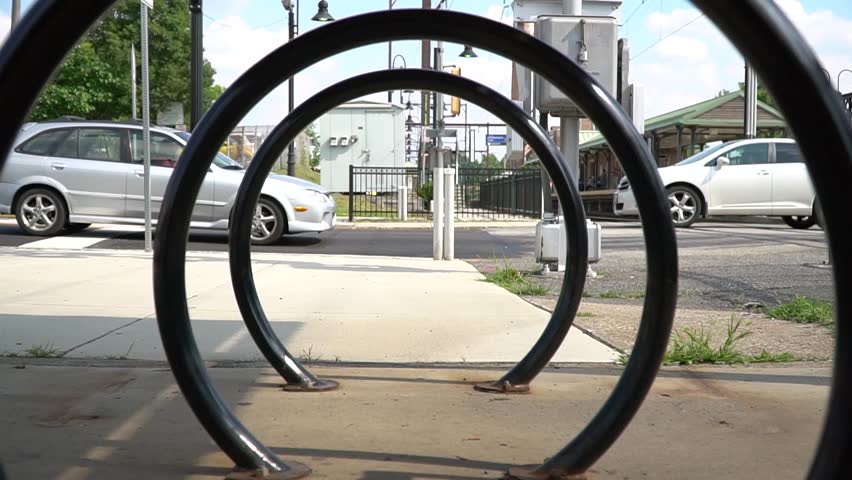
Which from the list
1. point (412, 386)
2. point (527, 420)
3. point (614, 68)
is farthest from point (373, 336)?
point (614, 68)

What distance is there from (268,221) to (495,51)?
36.3 ft

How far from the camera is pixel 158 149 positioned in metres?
13.3

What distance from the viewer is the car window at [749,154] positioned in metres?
16.7

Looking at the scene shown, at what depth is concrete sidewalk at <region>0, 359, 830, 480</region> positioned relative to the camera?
307 centimetres

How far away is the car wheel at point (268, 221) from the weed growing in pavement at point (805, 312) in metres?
7.99

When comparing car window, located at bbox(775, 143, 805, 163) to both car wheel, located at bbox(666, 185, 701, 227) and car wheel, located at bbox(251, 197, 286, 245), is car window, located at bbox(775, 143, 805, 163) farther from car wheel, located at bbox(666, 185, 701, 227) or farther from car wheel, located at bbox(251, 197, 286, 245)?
car wheel, located at bbox(251, 197, 286, 245)

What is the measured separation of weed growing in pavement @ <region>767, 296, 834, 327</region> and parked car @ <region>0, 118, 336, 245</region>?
7.96m

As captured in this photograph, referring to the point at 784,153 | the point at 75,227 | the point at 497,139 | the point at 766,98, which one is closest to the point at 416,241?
the point at 75,227

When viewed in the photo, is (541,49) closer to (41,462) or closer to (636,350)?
(636,350)

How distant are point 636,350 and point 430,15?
110cm

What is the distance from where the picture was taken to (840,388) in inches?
58.4

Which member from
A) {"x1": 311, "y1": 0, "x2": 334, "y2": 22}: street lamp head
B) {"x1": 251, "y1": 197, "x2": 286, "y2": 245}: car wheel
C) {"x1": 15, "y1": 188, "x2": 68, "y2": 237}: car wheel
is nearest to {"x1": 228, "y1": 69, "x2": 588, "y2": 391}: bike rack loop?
{"x1": 251, "y1": 197, "x2": 286, "y2": 245}: car wheel

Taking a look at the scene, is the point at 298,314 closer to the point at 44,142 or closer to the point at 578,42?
the point at 578,42

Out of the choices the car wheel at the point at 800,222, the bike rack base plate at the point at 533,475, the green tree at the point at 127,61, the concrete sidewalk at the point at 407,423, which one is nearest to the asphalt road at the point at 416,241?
the car wheel at the point at 800,222
